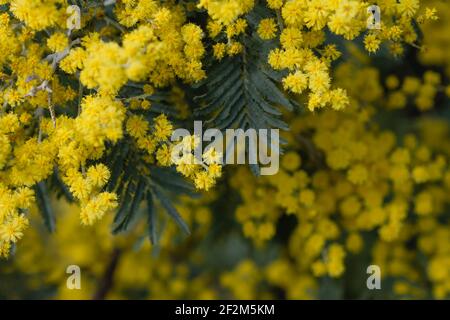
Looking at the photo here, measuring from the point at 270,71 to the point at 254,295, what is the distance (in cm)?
155

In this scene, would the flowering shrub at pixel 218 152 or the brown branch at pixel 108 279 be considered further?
the brown branch at pixel 108 279

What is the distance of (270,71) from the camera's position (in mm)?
1842

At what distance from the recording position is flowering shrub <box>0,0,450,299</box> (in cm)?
170

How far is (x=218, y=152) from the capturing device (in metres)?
1.74

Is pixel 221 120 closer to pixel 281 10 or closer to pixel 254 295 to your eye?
pixel 281 10

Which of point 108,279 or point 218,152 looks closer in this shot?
point 218,152

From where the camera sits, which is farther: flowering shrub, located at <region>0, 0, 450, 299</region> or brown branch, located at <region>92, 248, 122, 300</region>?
brown branch, located at <region>92, 248, 122, 300</region>

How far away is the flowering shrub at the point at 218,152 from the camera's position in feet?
5.58

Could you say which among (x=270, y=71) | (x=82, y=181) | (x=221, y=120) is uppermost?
(x=270, y=71)

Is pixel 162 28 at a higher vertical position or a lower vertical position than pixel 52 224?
higher

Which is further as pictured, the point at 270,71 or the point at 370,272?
the point at 370,272
